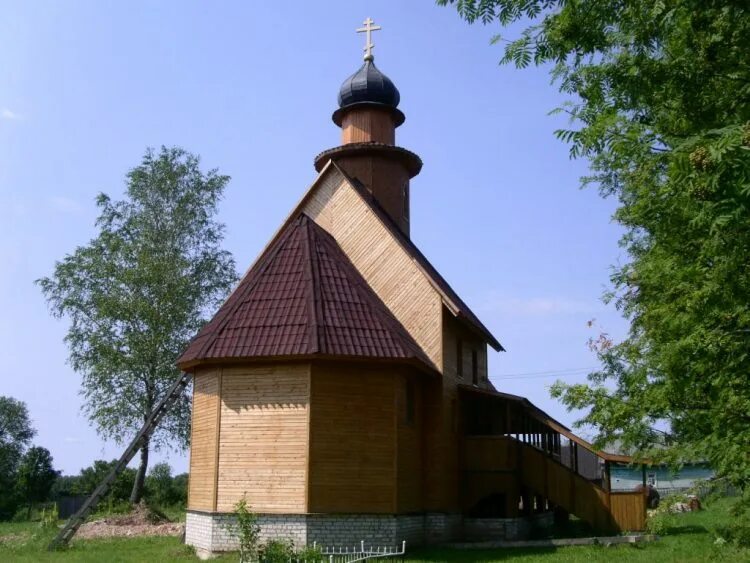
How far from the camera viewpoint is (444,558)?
13625 millimetres

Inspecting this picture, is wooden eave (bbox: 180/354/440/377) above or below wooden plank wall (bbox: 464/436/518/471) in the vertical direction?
above

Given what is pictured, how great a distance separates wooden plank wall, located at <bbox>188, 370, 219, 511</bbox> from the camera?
14250mm

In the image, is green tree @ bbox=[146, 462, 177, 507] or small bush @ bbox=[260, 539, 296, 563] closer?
small bush @ bbox=[260, 539, 296, 563]

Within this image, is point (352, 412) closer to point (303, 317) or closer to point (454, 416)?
point (303, 317)

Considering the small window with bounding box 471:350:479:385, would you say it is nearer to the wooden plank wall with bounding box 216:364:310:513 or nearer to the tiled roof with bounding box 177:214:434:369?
the tiled roof with bounding box 177:214:434:369

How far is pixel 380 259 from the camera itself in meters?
17.3

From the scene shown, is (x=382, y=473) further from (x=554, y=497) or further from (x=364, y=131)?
(x=364, y=131)

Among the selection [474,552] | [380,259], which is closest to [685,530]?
[474,552]

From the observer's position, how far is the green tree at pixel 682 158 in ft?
16.7

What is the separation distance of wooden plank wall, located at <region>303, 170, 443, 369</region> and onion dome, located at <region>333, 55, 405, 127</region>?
3371 mm

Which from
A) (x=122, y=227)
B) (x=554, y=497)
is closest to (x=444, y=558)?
(x=554, y=497)

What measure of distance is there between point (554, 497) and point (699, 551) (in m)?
3.97

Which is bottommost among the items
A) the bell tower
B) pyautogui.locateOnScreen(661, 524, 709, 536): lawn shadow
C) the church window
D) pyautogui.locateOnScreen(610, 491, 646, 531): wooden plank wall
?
pyautogui.locateOnScreen(661, 524, 709, 536): lawn shadow

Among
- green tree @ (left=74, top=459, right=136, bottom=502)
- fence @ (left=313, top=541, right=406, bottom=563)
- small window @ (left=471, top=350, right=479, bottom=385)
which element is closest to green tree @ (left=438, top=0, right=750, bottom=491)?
fence @ (left=313, top=541, right=406, bottom=563)
